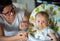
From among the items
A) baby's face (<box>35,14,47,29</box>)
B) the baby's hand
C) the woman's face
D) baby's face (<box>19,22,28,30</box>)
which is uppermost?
the woman's face

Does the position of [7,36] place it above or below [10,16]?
below

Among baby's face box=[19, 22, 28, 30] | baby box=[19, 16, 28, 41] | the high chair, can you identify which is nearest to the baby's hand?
baby box=[19, 16, 28, 41]

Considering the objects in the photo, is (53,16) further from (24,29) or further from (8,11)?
(8,11)

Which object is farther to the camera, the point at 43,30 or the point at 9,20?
the point at 9,20

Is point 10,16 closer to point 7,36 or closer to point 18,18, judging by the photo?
point 18,18

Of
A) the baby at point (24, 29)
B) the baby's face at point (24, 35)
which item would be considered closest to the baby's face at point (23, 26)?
the baby at point (24, 29)

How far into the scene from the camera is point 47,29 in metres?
1.43

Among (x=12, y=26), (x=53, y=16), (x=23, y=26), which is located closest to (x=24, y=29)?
(x=23, y=26)

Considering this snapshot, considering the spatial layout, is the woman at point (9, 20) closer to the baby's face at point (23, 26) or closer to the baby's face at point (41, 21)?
the baby's face at point (23, 26)

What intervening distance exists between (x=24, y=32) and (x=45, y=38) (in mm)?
197

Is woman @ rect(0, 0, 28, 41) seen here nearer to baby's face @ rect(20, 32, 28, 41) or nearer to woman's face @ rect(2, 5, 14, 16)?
woman's face @ rect(2, 5, 14, 16)

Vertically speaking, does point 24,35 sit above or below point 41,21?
below

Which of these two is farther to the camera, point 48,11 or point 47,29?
point 48,11

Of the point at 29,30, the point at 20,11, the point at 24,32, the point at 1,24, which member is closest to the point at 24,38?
the point at 24,32
